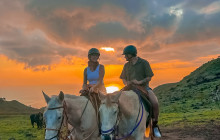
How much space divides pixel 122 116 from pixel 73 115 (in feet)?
4.93

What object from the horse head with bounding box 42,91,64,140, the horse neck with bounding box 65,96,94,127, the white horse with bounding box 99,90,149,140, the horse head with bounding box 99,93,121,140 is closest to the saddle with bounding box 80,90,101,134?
the horse neck with bounding box 65,96,94,127

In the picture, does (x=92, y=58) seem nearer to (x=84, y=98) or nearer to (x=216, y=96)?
(x=84, y=98)

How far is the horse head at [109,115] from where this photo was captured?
557 centimetres

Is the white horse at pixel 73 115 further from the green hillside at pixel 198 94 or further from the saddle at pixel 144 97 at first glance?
the green hillside at pixel 198 94

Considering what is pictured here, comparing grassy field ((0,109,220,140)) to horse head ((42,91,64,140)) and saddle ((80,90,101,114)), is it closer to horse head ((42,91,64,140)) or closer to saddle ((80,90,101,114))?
saddle ((80,90,101,114))

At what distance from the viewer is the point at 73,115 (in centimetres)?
649

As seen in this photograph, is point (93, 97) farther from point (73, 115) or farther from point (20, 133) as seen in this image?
Result: point (20, 133)

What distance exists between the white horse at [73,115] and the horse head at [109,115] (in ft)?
3.22

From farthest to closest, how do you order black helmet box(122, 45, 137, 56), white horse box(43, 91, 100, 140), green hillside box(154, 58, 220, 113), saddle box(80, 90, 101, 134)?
green hillside box(154, 58, 220, 113) < black helmet box(122, 45, 137, 56) < saddle box(80, 90, 101, 134) < white horse box(43, 91, 100, 140)

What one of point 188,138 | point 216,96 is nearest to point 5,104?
point 216,96

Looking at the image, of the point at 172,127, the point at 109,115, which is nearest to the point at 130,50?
the point at 109,115

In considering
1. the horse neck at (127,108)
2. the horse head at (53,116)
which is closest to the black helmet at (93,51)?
the horse neck at (127,108)

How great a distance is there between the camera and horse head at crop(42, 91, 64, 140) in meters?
5.18

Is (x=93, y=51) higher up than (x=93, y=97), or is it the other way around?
(x=93, y=51)
